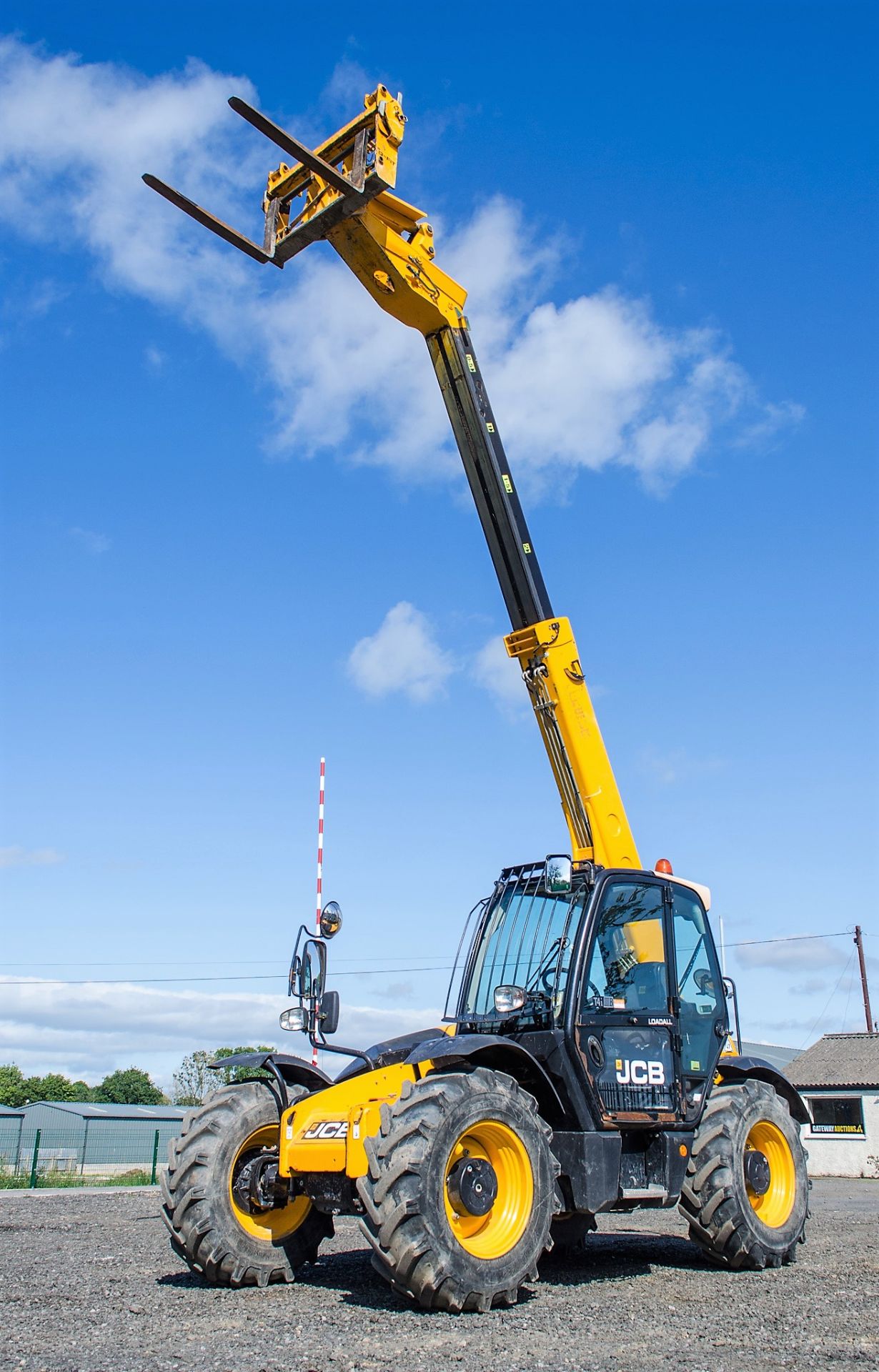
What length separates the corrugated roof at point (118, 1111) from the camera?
46.6 meters

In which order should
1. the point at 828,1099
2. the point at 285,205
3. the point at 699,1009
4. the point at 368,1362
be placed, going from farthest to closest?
the point at 828,1099 < the point at 285,205 < the point at 699,1009 < the point at 368,1362

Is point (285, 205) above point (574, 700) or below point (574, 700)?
above

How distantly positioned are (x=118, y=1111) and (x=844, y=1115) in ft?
110

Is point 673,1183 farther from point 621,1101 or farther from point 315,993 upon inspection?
point 315,993

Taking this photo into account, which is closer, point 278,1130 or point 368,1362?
point 368,1362

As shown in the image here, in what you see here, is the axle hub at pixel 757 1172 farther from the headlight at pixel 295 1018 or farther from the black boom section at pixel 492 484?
the black boom section at pixel 492 484

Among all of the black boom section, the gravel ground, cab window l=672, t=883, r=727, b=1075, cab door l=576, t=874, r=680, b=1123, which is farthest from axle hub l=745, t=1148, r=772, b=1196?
the black boom section

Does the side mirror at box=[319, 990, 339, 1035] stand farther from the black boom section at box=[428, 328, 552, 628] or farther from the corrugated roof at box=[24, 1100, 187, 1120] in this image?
the corrugated roof at box=[24, 1100, 187, 1120]

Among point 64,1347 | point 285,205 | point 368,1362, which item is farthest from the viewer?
point 285,205

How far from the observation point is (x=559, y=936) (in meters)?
7.90

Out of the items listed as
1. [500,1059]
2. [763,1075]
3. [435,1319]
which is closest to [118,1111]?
[763,1075]

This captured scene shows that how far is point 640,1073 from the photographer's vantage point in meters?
7.79

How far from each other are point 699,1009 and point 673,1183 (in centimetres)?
133

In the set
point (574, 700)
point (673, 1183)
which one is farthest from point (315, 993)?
point (574, 700)
